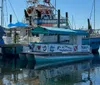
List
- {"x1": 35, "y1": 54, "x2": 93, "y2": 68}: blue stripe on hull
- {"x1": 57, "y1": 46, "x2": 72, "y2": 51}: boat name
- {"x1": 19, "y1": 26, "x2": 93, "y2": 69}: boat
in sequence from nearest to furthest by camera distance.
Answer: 1. {"x1": 35, "y1": 54, "x2": 93, "y2": 68}: blue stripe on hull
2. {"x1": 19, "y1": 26, "x2": 93, "y2": 69}: boat
3. {"x1": 57, "y1": 46, "x2": 72, "y2": 51}: boat name

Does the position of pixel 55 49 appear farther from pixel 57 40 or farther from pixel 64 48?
pixel 57 40

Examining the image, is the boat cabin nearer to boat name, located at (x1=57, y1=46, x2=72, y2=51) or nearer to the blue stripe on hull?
boat name, located at (x1=57, y1=46, x2=72, y2=51)

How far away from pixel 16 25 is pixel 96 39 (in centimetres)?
1427

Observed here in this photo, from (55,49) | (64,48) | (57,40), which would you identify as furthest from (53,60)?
(57,40)

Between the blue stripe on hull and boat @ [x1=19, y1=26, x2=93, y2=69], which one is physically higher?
boat @ [x1=19, y1=26, x2=93, y2=69]

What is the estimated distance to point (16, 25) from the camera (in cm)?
3528

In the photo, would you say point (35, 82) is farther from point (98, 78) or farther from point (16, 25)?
point (16, 25)

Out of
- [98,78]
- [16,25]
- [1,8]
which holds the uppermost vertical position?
[1,8]

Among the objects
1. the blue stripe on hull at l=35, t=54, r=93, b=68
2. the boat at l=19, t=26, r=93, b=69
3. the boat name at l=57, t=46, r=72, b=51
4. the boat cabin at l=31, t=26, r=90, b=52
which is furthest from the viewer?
the boat name at l=57, t=46, r=72, b=51

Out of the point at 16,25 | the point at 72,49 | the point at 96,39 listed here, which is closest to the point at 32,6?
the point at 16,25

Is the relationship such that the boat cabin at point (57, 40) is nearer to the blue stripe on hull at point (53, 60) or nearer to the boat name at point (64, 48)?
the boat name at point (64, 48)

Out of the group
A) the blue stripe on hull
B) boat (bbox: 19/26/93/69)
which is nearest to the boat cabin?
boat (bbox: 19/26/93/69)

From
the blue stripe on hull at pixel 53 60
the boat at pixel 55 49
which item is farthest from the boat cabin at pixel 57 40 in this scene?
the blue stripe on hull at pixel 53 60

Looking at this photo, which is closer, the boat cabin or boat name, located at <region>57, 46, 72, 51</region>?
the boat cabin
